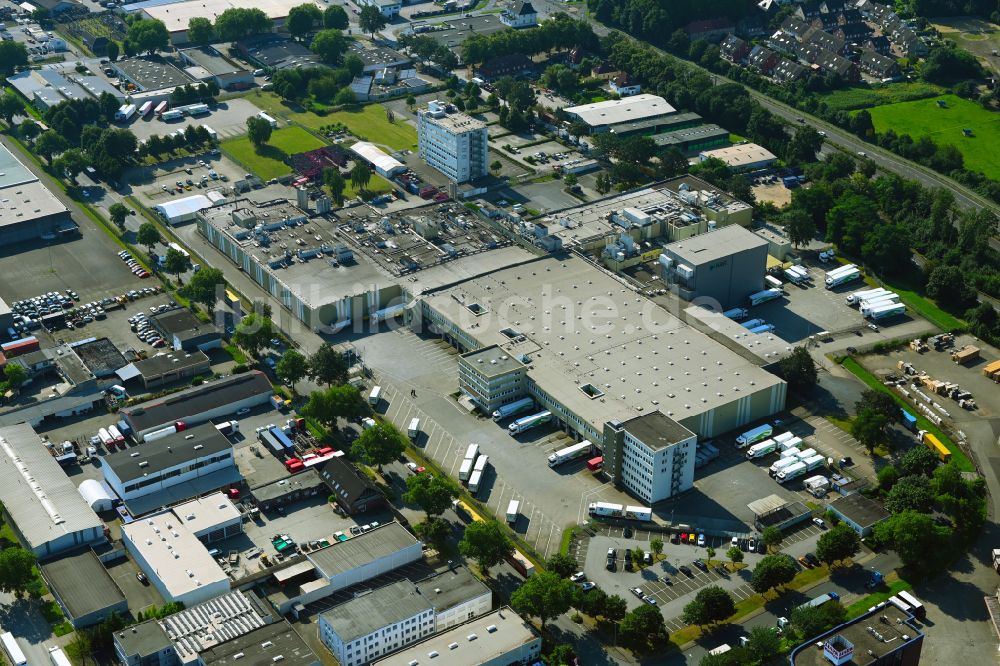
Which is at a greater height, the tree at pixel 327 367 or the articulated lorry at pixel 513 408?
the tree at pixel 327 367

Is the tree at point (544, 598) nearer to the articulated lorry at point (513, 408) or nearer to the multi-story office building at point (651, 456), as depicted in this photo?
the multi-story office building at point (651, 456)

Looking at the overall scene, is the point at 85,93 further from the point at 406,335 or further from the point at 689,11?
the point at 689,11

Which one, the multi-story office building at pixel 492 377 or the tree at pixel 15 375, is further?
the tree at pixel 15 375

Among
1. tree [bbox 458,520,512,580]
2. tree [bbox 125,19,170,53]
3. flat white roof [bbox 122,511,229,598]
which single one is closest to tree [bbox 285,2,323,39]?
tree [bbox 125,19,170,53]

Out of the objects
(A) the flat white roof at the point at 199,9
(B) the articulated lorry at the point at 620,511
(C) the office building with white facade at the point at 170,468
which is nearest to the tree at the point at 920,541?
(B) the articulated lorry at the point at 620,511

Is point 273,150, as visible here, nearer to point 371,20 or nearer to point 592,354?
point 371,20

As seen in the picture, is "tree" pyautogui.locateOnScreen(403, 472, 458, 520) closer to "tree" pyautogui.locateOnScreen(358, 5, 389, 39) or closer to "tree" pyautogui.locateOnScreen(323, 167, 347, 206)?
"tree" pyautogui.locateOnScreen(323, 167, 347, 206)

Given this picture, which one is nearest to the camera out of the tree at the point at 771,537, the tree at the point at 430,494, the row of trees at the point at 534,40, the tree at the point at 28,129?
the tree at the point at 771,537
